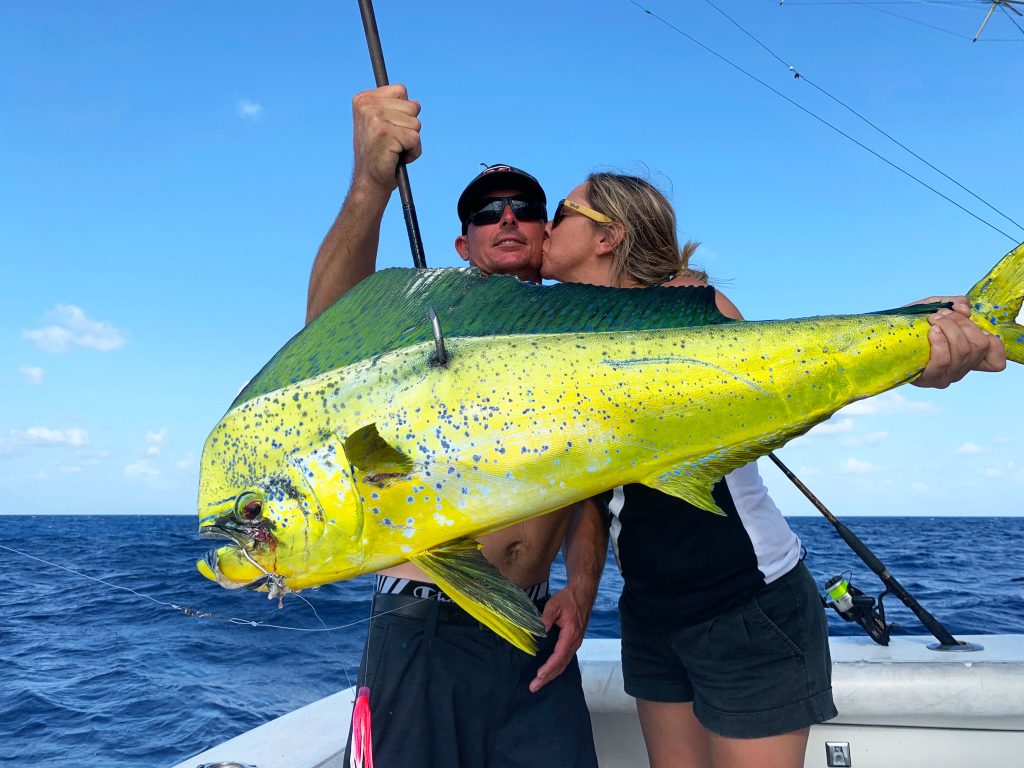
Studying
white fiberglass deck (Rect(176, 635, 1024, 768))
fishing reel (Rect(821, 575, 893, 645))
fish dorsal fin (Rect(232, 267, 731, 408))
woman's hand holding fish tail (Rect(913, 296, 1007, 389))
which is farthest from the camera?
fishing reel (Rect(821, 575, 893, 645))

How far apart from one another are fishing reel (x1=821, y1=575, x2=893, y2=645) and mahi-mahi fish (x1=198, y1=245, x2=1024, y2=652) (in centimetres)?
272

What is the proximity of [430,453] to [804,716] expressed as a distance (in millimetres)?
1493

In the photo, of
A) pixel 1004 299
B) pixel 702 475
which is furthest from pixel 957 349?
pixel 702 475

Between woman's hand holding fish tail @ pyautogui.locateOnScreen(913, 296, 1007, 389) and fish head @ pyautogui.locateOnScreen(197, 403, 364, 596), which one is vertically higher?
woman's hand holding fish tail @ pyautogui.locateOnScreen(913, 296, 1007, 389)

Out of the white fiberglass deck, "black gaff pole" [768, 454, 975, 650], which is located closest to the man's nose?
"black gaff pole" [768, 454, 975, 650]

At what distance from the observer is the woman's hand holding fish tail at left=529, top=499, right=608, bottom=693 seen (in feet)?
7.34

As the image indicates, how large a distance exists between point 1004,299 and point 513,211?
159cm

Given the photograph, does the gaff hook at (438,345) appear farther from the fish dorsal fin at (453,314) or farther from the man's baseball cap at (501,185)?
the man's baseball cap at (501,185)

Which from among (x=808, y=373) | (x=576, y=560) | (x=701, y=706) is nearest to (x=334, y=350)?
(x=808, y=373)

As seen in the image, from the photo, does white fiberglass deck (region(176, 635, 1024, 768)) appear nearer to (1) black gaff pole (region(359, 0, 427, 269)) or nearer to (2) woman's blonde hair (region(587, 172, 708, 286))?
(2) woman's blonde hair (region(587, 172, 708, 286))

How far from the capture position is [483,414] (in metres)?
1.35

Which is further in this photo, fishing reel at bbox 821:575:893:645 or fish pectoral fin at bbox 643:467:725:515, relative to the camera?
fishing reel at bbox 821:575:893:645

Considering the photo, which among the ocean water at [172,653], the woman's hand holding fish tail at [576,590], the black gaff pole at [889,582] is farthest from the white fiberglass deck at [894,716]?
the woman's hand holding fish tail at [576,590]

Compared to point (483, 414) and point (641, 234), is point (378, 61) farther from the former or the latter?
point (483, 414)
